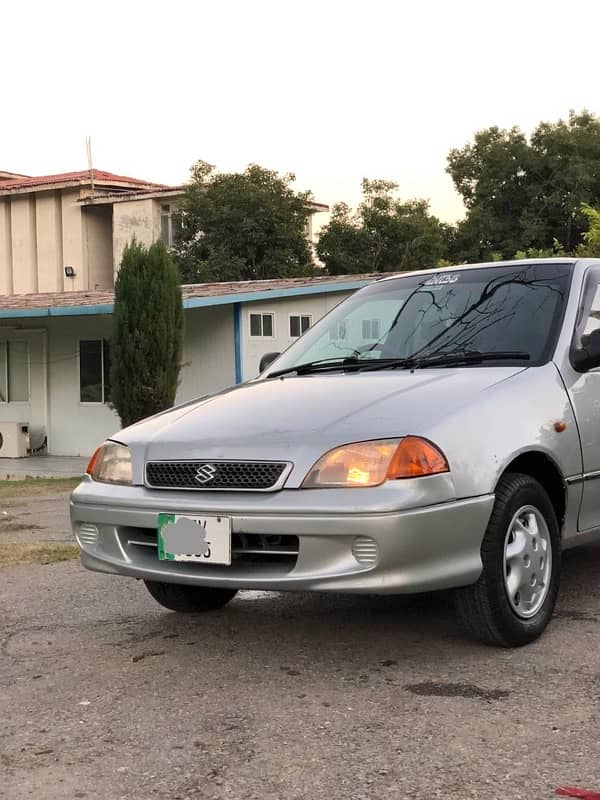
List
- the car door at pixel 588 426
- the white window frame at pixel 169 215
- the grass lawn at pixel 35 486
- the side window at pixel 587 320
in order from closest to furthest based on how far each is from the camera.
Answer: the car door at pixel 588 426
the side window at pixel 587 320
the grass lawn at pixel 35 486
the white window frame at pixel 169 215

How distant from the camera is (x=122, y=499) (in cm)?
427

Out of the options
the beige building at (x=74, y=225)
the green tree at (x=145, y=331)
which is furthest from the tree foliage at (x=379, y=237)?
the green tree at (x=145, y=331)

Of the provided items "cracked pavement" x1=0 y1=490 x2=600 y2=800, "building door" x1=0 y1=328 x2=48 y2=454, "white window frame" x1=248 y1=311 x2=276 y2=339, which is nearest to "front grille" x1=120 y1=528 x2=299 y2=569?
"cracked pavement" x1=0 y1=490 x2=600 y2=800

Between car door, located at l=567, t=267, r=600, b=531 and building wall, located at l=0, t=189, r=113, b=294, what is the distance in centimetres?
3378

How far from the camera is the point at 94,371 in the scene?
1923cm

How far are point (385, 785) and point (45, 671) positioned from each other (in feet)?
5.99

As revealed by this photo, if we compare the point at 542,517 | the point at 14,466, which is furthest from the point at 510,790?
the point at 14,466

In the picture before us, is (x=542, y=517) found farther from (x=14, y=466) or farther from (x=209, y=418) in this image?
(x=14, y=466)

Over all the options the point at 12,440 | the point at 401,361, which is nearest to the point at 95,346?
the point at 12,440

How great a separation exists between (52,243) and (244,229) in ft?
26.2

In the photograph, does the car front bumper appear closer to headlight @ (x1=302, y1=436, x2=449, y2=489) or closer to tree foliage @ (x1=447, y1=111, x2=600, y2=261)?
headlight @ (x1=302, y1=436, x2=449, y2=489)

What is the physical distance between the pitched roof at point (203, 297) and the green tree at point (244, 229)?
47.4 feet

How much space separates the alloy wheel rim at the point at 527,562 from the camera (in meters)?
4.21

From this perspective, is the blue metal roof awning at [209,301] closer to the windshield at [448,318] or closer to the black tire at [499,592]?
the windshield at [448,318]
